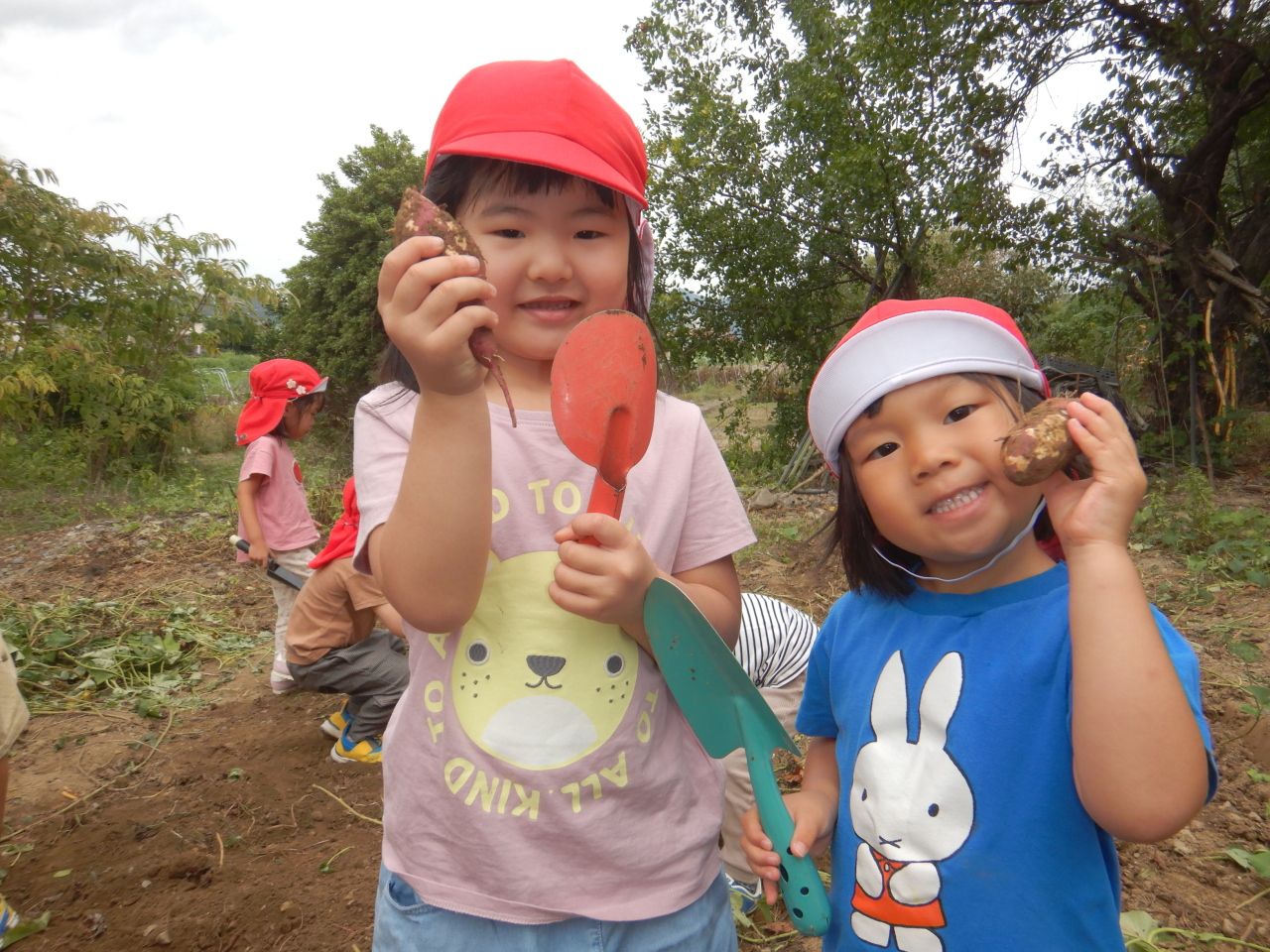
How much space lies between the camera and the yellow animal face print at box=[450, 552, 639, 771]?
2.83ft

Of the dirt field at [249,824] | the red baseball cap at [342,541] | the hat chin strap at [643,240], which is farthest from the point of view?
the red baseball cap at [342,541]

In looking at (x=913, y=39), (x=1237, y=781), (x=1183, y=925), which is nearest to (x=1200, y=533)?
(x=1237, y=781)

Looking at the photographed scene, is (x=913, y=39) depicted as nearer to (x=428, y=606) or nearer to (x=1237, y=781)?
(x=1237, y=781)

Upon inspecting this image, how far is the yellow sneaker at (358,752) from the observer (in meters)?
2.97

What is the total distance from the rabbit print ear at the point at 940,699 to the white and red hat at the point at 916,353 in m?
0.31

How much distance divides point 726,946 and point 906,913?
232mm

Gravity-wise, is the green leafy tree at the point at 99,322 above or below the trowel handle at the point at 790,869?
above

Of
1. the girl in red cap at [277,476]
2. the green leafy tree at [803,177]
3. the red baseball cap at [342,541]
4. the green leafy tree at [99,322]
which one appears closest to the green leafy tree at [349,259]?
the green leafy tree at [99,322]

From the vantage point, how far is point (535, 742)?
2.82 ft

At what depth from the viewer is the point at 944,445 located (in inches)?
34.4

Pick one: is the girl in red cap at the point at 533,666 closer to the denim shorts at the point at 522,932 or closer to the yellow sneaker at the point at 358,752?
the denim shorts at the point at 522,932

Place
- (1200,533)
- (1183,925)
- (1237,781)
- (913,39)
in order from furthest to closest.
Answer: (913,39)
(1200,533)
(1237,781)
(1183,925)

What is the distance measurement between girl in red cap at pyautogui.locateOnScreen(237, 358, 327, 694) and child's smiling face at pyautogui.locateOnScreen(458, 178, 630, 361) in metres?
3.13

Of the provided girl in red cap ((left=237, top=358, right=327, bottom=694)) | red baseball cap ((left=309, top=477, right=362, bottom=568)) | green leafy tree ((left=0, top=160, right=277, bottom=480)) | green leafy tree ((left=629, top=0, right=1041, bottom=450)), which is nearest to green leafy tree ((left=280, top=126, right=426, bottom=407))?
green leafy tree ((left=0, top=160, right=277, bottom=480))
